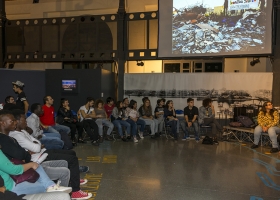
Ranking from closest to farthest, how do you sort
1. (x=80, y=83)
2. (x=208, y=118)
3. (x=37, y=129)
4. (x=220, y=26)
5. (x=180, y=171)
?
(x=180, y=171), (x=37, y=129), (x=208, y=118), (x=220, y=26), (x=80, y=83)

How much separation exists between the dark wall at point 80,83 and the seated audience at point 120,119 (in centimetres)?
162

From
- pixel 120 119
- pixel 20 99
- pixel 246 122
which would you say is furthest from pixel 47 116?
pixel 246 122

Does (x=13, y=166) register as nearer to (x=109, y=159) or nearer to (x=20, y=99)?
(x=109, y=159)

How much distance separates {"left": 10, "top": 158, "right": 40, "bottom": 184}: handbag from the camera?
8.65 feet

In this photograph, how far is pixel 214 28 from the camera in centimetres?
950

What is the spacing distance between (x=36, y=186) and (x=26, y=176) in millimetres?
185

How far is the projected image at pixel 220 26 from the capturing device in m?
9.02

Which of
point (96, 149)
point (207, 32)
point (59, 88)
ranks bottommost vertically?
point (96, 149)

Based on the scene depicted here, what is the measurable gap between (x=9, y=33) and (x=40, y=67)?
2027 millimetres

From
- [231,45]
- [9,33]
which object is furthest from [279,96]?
[9,33]

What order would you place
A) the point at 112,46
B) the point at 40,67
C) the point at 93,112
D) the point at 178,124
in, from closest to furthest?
the point at 93,112, the point at 178,124, the point at 112,46, the point at 40,67

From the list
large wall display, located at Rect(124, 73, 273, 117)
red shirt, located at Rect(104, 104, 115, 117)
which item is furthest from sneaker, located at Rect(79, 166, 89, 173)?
large wall display, located at Rect(124, 73, 273, 117)

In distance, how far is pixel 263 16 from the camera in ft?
29.4

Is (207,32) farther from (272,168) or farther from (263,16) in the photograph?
(272,168)
